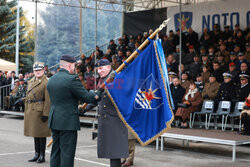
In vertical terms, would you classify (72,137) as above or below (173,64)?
below

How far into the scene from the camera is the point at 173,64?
17.0 meters

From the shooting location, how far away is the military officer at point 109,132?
20.2ft

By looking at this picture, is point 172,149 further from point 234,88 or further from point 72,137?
point 72,137

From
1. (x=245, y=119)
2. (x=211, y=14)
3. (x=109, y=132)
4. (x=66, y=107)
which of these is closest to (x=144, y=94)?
(x=109, y=132)

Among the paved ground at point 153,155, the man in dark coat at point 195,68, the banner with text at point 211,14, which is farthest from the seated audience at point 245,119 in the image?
the banner with text at point 211,14

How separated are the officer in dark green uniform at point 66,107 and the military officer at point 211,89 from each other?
819 cm

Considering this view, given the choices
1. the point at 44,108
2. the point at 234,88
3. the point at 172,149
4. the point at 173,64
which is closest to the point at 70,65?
the point at 44,108

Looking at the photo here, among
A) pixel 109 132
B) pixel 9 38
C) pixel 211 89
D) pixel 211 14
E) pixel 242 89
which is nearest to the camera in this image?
pixel 109 132

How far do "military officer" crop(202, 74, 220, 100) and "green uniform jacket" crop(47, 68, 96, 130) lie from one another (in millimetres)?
8203

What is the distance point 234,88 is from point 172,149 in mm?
3549

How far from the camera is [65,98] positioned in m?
5.95

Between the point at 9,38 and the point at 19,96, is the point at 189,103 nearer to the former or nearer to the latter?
the point at 19,96

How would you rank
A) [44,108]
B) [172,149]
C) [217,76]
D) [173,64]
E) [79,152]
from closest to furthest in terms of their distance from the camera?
[44,108] → [79,152] → [172,149] → [217,76] → [173,64]

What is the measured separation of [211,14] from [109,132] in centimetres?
1411
